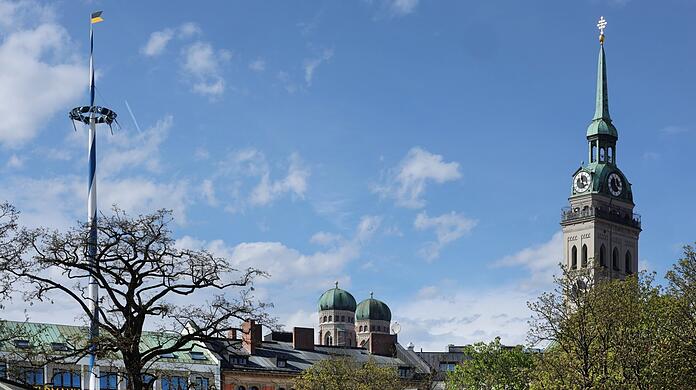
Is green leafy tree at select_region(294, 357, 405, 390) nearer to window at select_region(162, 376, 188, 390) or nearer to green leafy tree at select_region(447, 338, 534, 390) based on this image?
green leafy tree at select_region(447, 338, 534, 390)

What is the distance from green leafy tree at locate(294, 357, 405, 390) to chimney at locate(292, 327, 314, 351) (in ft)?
90.2

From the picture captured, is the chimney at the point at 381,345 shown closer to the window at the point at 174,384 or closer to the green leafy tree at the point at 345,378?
the green leafy tree at the point at 345,378

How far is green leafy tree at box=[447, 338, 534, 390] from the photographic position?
109 metres

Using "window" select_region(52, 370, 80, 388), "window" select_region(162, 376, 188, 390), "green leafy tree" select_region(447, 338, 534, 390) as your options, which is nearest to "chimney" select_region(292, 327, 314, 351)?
"window" select_region(162, 376, 188, 390)

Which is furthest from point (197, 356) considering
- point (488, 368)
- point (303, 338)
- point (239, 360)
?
point (488, 368)

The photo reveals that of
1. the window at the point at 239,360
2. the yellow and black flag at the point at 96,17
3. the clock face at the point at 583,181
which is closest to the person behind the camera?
the yellow and black flag at the point at 96,17

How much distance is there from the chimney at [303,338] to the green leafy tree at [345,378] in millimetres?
27499

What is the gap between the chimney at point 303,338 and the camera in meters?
142

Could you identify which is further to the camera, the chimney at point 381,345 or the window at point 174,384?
the chimney at point 381,345

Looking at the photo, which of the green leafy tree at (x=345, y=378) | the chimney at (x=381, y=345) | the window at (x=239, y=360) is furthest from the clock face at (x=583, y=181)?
the green leafy tree at (x=345, y=378)

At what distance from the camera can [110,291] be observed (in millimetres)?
46875

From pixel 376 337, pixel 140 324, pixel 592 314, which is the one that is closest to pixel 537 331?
pixel 592 314

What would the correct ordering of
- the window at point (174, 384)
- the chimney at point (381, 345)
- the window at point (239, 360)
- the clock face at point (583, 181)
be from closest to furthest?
the window at point (174, 384), the window at point (239, 360), the chimney at point (381, 345), the clock face at point (583, 181)

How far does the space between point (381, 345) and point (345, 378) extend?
43.4m
